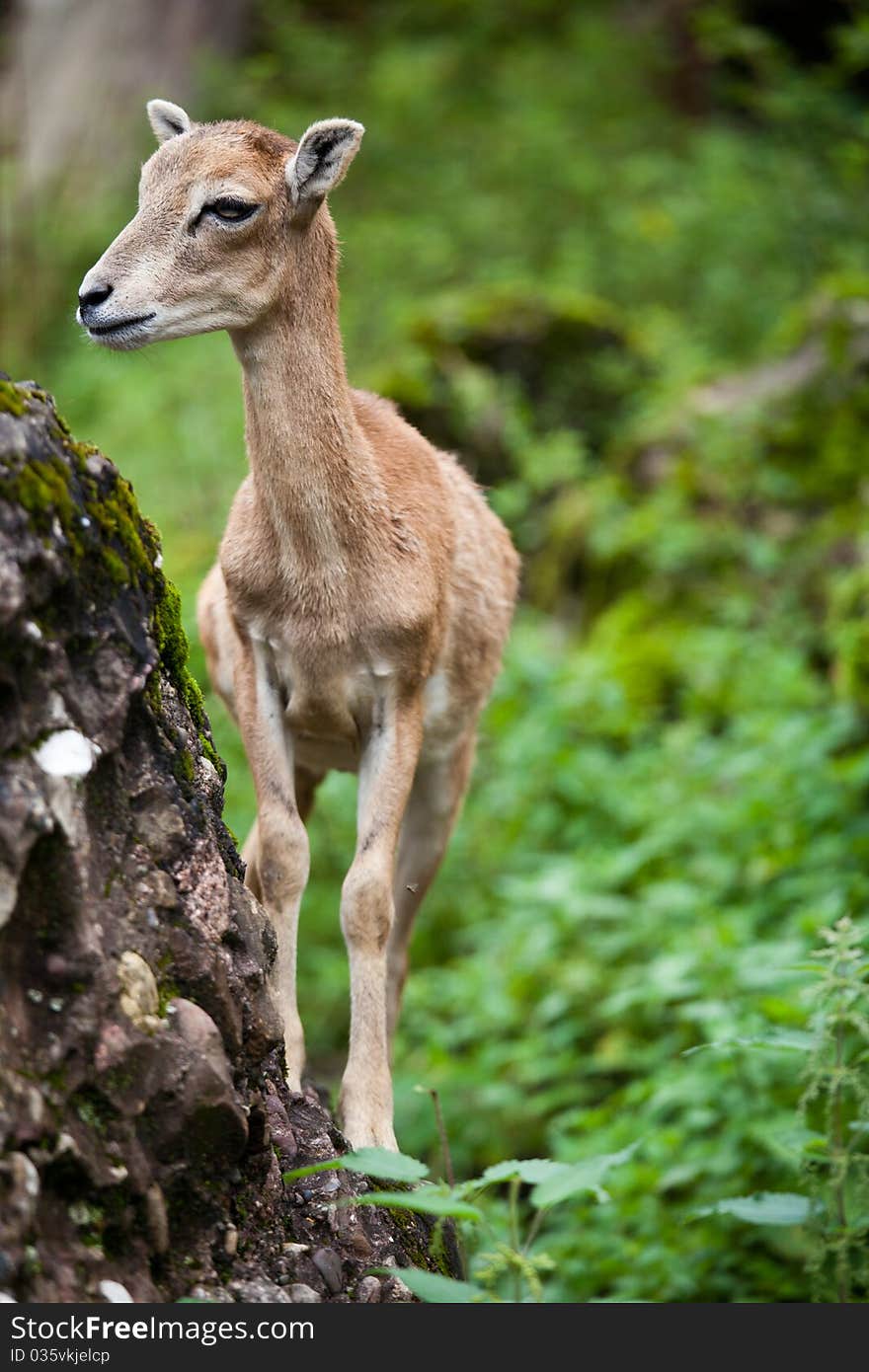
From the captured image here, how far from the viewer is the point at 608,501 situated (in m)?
13.0

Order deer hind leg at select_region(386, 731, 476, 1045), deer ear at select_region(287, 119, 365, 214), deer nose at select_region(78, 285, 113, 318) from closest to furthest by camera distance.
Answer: deer nose at select_region(78, 285, 113, 318), deer ear at select_region(287, 119, 365, 214), deer hind leg at select_region(386, 731, 476, 1045)

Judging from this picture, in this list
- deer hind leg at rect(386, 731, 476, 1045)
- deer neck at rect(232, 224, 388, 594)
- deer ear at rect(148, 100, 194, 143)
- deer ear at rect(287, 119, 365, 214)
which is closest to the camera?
deer ear at rect(287, 119, 365, 214)

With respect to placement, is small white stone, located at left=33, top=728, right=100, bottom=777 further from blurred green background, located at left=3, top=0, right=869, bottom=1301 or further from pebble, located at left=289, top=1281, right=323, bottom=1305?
blurred green background, located at left=3, top=0, right=869, bottom=1301

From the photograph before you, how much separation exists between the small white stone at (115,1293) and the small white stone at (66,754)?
1.15m

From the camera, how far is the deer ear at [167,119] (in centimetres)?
585

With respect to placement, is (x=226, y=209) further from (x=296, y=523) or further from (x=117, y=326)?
(x=296, y=523)

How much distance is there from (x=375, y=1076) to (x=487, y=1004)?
154 inches

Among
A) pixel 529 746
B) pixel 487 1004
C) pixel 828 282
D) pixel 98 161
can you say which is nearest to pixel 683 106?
pixel 98 161

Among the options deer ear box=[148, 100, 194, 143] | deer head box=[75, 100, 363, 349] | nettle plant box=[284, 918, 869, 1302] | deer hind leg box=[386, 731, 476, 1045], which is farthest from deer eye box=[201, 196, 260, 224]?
nettle plant box=[284, 918, 869, 1302]

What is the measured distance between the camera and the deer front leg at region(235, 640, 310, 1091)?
18.4 feet

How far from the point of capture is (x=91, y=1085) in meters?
3.65

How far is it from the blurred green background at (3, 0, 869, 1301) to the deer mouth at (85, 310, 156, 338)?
2.81 m

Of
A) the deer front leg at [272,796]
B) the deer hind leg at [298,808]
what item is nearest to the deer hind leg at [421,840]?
the deer hind leg at [298,808]

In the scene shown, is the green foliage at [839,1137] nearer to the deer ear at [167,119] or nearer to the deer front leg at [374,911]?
the deer front leg at [374,911]
